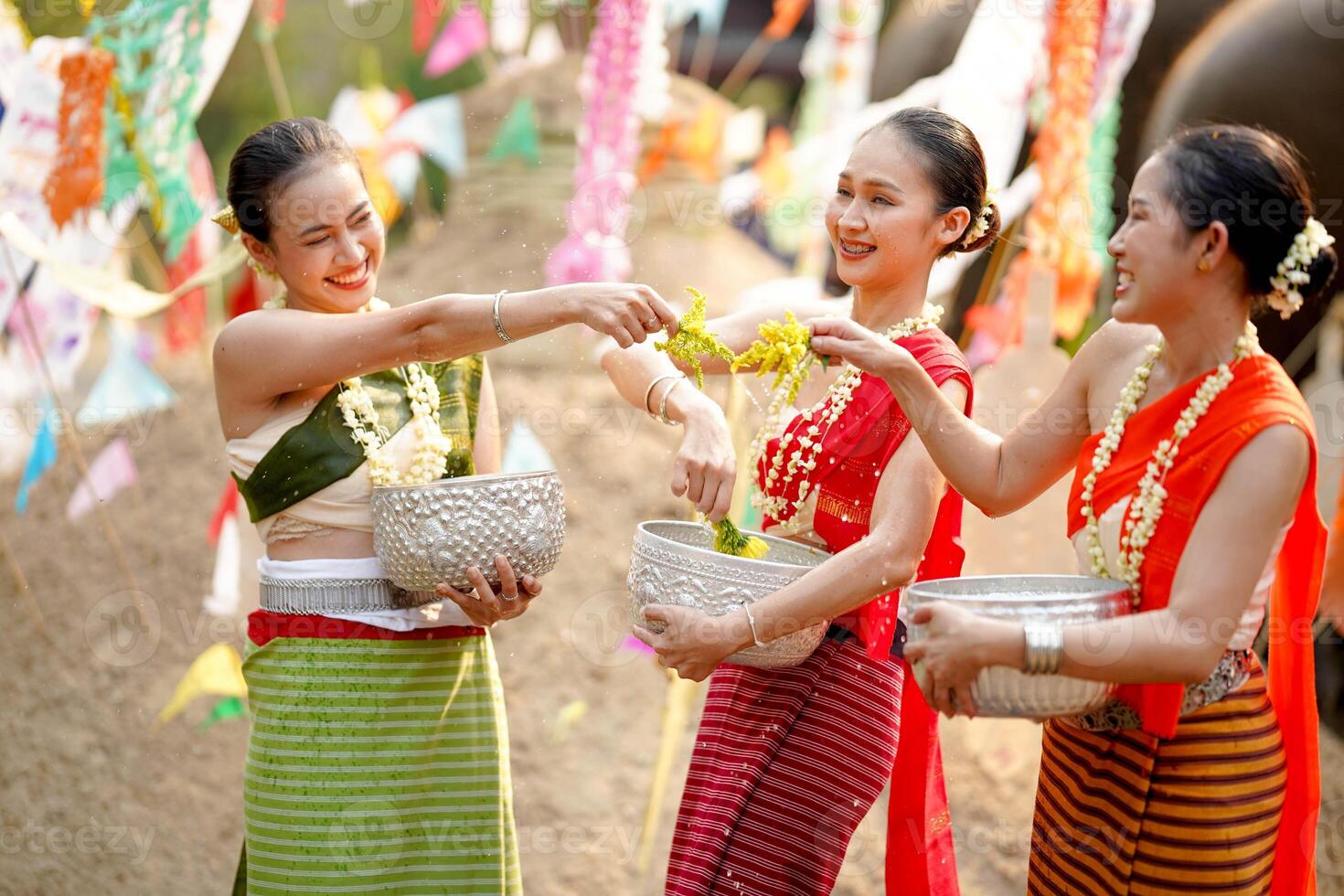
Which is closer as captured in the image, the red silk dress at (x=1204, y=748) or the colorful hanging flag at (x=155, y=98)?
the red silk dress at (x=1204, y=748)

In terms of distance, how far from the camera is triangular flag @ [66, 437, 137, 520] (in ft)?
14.1

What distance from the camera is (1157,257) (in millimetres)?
1966

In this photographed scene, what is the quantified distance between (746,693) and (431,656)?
636mm

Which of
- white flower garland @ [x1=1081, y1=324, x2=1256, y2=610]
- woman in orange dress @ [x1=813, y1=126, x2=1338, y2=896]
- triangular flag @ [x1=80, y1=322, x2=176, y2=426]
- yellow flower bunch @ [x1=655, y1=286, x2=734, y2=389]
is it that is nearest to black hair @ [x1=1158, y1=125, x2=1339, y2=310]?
woman in orange dress @ [x1=813, y1=126, x2=1338, y2=896]

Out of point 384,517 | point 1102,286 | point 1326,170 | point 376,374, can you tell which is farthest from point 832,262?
point 384,517

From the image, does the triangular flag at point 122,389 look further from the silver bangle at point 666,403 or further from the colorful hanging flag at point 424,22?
the silver bangle at point 666,403

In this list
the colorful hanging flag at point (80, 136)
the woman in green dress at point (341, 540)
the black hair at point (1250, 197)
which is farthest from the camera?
the colorful hanging flag at point (80, 136)

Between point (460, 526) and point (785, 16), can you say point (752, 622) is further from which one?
point (785, 16)

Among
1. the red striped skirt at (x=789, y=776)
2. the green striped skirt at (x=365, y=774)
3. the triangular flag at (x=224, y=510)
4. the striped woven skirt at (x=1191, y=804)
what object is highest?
the striped woven skirt at (x=1191, y=804)

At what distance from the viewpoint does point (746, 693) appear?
2.40 m

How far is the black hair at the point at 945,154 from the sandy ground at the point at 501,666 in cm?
204

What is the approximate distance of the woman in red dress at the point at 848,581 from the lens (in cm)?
222

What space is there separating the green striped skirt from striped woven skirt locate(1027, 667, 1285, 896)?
1.18 metres

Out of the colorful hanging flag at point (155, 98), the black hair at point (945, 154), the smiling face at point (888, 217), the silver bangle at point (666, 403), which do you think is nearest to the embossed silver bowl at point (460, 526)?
the silver bangle at point (666, 403)
